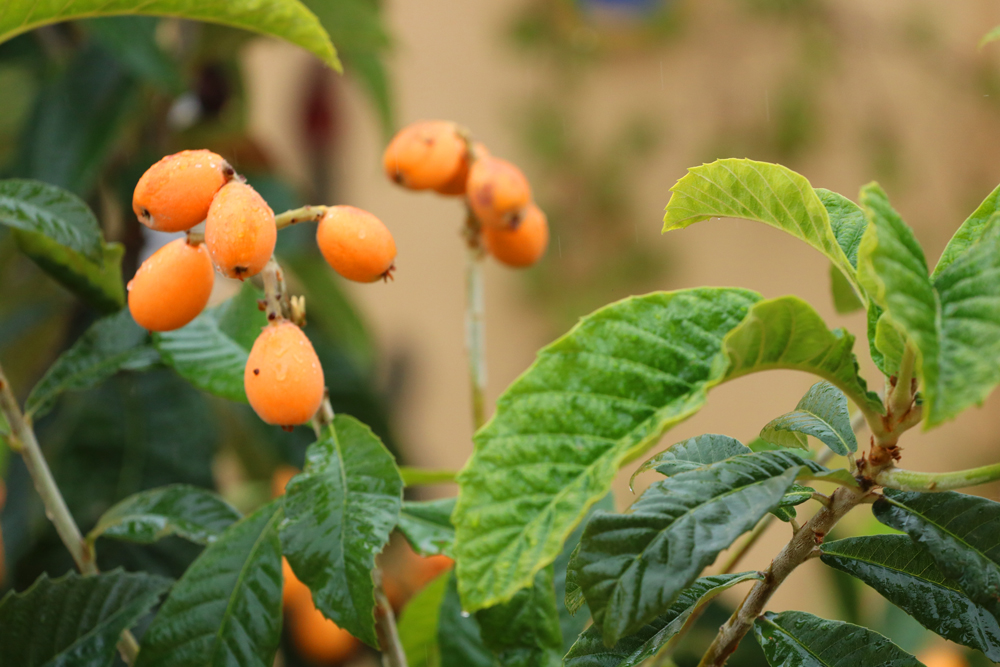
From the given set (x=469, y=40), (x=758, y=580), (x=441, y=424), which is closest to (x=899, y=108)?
(x=469, y=40)

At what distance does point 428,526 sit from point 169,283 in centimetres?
15

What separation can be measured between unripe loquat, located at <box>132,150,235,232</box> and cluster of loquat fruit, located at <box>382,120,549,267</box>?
146 mm

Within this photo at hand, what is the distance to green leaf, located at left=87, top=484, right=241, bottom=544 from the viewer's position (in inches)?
14.0

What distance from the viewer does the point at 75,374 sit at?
0.38 meters

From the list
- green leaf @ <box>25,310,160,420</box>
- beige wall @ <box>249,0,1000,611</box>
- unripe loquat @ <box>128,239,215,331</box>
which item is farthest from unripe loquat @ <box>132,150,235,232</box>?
beige wall @ <box>249,0,1000,611</box>

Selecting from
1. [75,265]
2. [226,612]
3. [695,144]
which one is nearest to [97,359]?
[75,265]

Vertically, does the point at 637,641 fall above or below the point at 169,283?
below

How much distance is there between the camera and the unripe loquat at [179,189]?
257 millimetres

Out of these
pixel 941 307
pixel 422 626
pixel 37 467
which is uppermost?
pixel 941 307

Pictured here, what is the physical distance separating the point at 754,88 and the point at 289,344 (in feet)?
5.32

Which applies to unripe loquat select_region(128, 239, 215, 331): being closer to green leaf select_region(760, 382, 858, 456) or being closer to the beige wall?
green leaf select_region(760, 382, 858, 456)

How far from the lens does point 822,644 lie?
248 millimetres

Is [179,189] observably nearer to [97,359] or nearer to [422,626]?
[97,359]

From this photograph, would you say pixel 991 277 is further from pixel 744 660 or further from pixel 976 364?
pixel 744 660
